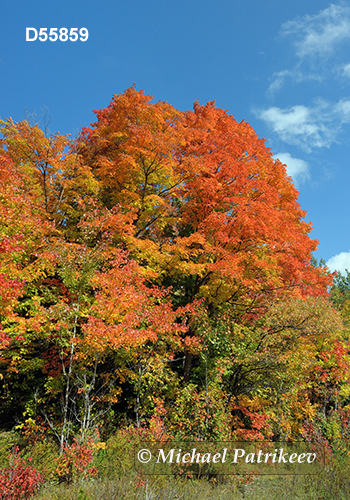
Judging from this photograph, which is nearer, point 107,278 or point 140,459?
point 140,459

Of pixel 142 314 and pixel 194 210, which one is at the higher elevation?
pixel 194 210

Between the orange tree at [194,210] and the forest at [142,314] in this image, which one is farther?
the orange tree at [194,210]

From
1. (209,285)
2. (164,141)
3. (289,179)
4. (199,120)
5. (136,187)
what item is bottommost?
(209,285)

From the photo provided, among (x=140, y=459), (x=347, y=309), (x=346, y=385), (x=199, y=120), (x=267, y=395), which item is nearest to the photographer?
(x=140, y=459)

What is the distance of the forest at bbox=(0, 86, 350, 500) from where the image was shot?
9.07m

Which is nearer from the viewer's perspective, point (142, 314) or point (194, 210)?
point (142, 314)

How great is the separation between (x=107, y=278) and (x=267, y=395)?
939 cm

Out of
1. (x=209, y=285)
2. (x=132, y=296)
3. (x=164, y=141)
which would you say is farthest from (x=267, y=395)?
(x=164, y=141)

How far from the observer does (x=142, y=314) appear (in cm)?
1005

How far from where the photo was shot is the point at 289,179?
2105 centimetres

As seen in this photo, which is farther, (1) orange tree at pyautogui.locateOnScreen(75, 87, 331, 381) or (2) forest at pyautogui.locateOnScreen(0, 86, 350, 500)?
(1) orange tree at pyautogui.locateOnScreen(75, 87, 331, 381)

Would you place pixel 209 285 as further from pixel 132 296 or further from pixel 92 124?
pixel 92 124

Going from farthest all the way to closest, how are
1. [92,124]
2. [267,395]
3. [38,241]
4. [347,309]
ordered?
[347,309]
[92,124]
[267,395]
[38,241]

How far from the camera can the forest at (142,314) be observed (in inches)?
357
